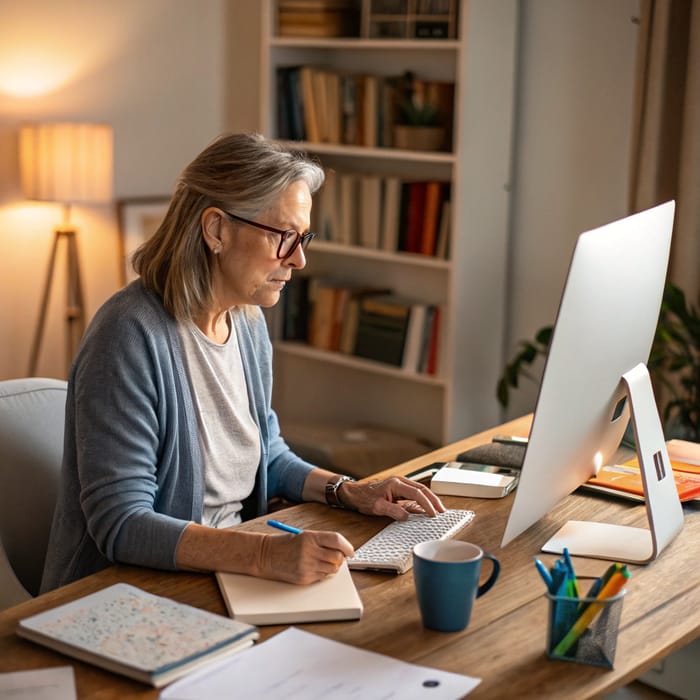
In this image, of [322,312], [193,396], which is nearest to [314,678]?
[193,396]

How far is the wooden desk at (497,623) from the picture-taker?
1.30 meters

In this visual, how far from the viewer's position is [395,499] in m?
1.85

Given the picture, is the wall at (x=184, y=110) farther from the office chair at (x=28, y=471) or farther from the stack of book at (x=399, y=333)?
the office chair at (x=28, y=471)

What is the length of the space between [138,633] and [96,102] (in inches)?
120

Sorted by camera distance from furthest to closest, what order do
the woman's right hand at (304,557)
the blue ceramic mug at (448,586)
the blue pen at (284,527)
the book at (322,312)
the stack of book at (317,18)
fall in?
the book at (322,312)
the stack of book at (317,18)
the blue pen at (284,527)
the woman's right hand at (304,557)
the blue ceramic mug at (448,586)

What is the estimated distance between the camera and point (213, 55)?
14.4ft

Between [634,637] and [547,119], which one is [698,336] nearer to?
[547,119]

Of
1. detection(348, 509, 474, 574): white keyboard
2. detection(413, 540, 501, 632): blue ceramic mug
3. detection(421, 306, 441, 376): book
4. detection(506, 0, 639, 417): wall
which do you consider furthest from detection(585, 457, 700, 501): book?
detection(421, 306, 441, 376): book

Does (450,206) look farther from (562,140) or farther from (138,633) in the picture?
(138,633)

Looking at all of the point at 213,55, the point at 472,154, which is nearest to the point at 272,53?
the point at 213,55

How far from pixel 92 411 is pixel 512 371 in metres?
2.09

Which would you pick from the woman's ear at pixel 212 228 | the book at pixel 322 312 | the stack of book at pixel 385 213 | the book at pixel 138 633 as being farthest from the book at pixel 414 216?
the book at pixel 138 633

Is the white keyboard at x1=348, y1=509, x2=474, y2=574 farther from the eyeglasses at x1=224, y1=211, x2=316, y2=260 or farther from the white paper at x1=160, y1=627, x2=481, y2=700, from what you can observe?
the eyeglasses at x1=224, y1=211, x2=316, y2=260

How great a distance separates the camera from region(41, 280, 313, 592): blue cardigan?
164cm
